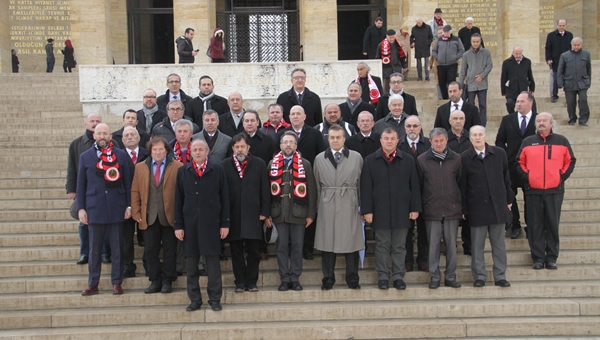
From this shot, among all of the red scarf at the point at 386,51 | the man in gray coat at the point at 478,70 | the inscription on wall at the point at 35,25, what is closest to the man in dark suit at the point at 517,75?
the man in gray coat at the point at 478,70

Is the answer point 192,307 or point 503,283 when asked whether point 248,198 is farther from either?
point 503,283

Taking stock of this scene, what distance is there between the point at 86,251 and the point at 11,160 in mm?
3945

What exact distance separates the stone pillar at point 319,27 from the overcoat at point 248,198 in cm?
1282

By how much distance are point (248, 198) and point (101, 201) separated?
5.41 ft

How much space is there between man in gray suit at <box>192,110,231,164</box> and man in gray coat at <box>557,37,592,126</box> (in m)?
7.26

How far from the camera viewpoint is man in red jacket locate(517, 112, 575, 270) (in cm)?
739

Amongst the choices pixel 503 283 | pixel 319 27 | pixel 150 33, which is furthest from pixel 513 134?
pixel 150 33

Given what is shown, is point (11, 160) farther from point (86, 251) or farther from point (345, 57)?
point (345, 57)

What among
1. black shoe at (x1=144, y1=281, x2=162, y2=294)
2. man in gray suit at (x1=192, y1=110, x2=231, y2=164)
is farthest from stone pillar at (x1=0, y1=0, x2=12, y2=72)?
black shoe at (x1=144, y1=281, x2=162, y2=294)

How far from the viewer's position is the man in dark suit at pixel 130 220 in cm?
732

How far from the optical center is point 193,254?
6664 millimetres

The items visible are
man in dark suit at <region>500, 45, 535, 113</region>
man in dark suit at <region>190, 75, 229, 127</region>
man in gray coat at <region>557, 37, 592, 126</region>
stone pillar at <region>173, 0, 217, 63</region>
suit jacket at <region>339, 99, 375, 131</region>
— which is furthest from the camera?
stone pillar at <region>173, 0, 217, 63</region>

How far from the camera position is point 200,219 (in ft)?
21.8

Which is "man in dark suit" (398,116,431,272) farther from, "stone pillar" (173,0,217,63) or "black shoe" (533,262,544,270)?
"stone pillar" (173,0,217,63)
